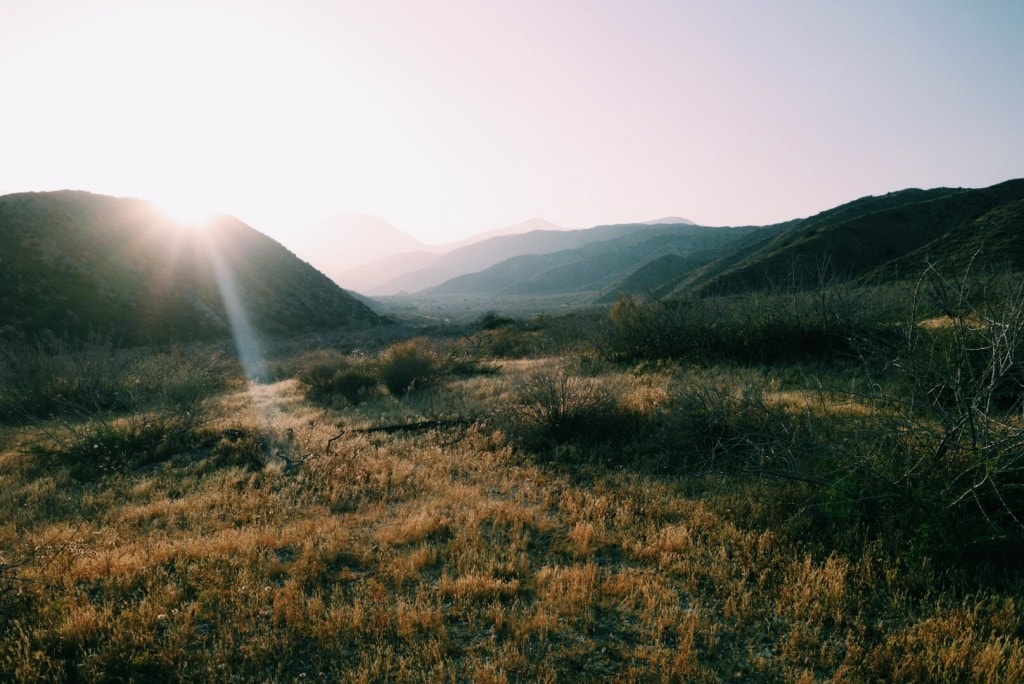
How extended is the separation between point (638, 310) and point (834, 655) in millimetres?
14282

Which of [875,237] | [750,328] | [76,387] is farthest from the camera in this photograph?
[875,237]

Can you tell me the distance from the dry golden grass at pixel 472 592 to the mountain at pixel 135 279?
33437mm

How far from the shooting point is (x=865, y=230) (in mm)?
57875

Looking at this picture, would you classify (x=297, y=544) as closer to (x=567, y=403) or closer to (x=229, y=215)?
(x=567, y=403)

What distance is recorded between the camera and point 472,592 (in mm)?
4562

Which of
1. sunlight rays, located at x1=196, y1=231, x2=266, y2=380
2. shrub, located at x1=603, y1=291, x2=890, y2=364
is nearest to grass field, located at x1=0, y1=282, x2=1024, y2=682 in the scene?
shrub, located at x1=603, y1=291, x2=890, y2=364

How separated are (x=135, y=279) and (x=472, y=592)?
45.7m

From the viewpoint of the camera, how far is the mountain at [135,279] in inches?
1291

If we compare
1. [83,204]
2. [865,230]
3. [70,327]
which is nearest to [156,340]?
[70,327]

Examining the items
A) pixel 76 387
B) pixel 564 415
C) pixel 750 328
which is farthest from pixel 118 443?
pixel 750 328

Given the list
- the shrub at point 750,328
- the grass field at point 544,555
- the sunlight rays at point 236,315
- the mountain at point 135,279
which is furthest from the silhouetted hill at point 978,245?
the mountain at point 135,279

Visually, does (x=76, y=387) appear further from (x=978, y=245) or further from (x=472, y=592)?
(x=978, y=245)

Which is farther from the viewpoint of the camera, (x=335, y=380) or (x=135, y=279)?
(x=135, y=279)

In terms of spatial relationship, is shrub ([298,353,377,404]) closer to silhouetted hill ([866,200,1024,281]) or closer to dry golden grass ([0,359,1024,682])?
dry golden grass ([0,359,1024,682])
